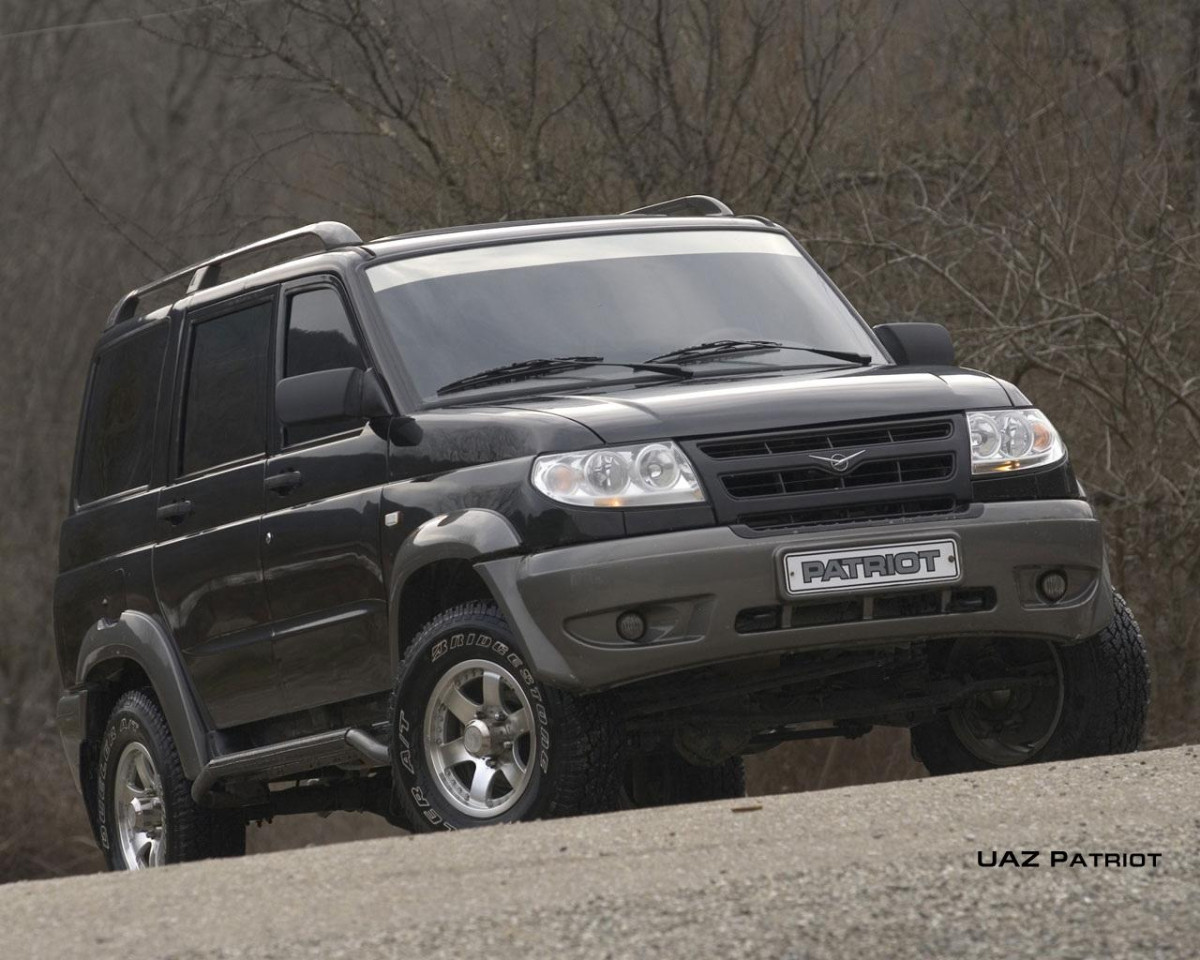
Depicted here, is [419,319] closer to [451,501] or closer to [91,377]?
[451,501]

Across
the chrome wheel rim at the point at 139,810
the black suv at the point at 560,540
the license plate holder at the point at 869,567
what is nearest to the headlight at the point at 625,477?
the black suv at the point at 560,540

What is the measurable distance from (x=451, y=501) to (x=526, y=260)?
1.24 meters

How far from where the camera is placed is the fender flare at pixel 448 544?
655 cm

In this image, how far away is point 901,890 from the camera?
191 inches

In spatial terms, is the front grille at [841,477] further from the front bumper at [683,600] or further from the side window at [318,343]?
the side window at [318,343]

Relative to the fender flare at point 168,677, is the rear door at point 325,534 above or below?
above

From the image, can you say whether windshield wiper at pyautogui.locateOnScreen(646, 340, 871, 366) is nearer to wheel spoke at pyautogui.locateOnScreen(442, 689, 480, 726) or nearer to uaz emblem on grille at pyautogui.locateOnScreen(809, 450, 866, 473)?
uaz emblem on grille at pyautogui.locateOnScreen(809, 450, 866, 473)

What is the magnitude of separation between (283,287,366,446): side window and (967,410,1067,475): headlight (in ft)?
6.30

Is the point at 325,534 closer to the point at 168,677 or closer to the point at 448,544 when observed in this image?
the point at 448,544

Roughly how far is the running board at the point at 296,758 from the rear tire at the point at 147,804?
0.20 meters

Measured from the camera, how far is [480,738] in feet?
21.7

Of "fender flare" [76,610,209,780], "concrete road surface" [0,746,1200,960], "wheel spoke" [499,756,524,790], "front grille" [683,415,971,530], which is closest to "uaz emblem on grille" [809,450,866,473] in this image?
"front grille" [683,415,971,530]

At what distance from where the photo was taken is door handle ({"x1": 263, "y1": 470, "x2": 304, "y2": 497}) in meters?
7.57

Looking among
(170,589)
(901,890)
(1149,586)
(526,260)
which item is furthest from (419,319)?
(1149,586)
